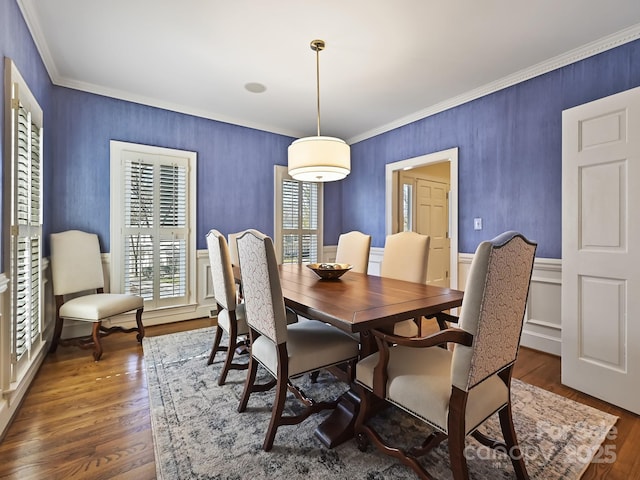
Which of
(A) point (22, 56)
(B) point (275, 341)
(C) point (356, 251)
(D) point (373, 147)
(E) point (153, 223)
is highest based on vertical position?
(D) point (373, 147)

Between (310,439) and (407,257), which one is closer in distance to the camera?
(310,439)

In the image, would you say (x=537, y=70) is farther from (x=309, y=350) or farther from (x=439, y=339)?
(x=309, y=350)

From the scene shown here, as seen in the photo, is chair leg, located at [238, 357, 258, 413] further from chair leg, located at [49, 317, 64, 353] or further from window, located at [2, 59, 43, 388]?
chair leg, located at [49, 317, 64, 353]

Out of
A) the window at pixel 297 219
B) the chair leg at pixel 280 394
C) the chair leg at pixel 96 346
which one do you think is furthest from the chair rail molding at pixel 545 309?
the chair leg at pixel 96 346

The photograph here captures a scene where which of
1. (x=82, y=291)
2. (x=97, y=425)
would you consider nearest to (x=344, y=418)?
(x=97, y=425)

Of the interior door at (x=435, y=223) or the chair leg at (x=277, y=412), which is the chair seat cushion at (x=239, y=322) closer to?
the chair leg at (x=277, y=412)

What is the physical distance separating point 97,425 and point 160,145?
293cm

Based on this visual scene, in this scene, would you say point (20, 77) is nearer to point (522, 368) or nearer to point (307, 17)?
point (307, 17)

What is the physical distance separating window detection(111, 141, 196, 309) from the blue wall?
0.41ft

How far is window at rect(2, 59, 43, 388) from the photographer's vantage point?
1906 millimetres

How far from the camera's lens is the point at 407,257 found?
2.56 m

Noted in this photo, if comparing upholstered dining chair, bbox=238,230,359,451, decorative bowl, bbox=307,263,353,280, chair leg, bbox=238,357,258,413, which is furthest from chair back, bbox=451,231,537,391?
decorative bowl, bbox=307,263,353,280

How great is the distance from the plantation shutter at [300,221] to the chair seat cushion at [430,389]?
3.35 meters

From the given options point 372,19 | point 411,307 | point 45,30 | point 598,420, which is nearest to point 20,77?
point 45,30
